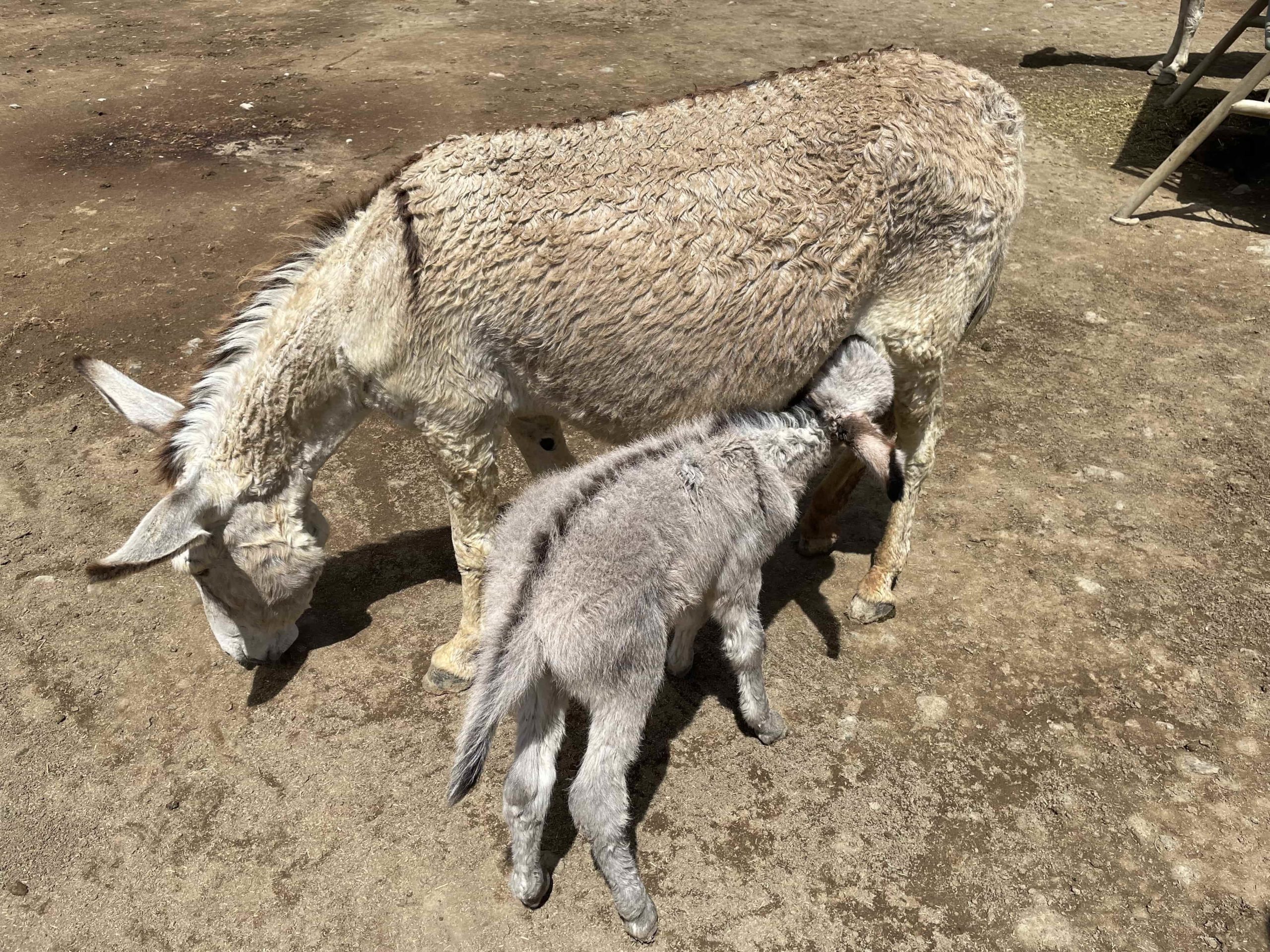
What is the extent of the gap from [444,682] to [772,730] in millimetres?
1478

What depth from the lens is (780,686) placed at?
4129 millimetres

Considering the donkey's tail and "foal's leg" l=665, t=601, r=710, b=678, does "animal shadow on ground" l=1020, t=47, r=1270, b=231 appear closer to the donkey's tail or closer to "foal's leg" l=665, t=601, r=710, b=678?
"foal's leg" l=665, t=601, r=710, b=678

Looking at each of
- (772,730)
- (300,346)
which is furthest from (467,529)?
(772,730)

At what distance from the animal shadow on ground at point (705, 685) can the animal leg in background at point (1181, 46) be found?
319 inches

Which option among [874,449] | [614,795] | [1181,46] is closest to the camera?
[614,795]

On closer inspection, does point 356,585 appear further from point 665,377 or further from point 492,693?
point 665,377

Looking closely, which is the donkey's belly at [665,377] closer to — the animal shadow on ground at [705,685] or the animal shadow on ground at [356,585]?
the animal shadow on ground at [705,685]

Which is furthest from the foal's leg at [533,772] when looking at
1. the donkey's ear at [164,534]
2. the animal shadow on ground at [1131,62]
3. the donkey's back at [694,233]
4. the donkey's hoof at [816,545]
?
the animal shadow on ground at [1131,62]

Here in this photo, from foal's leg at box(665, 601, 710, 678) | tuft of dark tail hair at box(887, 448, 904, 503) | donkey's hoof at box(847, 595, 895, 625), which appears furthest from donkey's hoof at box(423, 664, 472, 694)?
tuft of dark tail hair at box(887, 448, 904, 503)

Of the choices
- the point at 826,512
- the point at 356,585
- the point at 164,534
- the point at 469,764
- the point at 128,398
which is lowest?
the point at 356,585

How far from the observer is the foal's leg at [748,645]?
353cm

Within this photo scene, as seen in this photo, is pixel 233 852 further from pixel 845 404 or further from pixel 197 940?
pixel 845 404

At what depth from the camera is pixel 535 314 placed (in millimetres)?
3422

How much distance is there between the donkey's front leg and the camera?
372 cm
